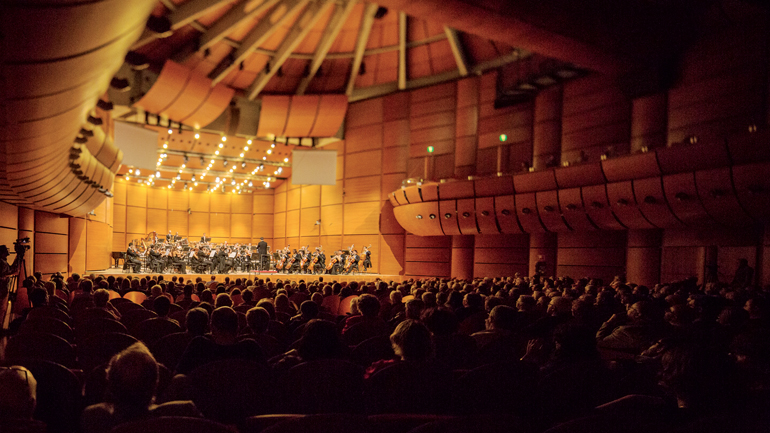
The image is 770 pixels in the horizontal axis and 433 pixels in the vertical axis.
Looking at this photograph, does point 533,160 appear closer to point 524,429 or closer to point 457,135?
point 457,135

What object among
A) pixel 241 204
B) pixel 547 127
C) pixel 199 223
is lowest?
pixel 199 223

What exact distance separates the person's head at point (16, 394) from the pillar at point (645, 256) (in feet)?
46.3

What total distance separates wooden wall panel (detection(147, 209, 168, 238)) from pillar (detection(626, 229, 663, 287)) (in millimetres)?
24432

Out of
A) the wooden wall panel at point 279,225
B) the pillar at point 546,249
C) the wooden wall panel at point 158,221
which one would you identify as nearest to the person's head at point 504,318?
the pillar at point 546,249

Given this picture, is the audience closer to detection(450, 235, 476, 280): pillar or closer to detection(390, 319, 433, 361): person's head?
detection(390, 319, 433, 361): person's head

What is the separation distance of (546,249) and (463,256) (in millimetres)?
3322

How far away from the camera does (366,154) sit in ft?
72.0

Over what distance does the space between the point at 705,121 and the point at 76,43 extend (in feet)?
43.1

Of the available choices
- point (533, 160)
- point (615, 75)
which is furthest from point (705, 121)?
point (533, 160)

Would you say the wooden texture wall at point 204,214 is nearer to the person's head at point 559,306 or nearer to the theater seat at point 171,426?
the person's head at point 559,306

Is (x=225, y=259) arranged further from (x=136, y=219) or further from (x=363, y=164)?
(x=136, y=219)

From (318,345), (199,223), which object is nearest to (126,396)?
(318,345)

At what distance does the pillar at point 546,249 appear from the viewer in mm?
16453

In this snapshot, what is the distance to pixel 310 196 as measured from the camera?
2527cm
